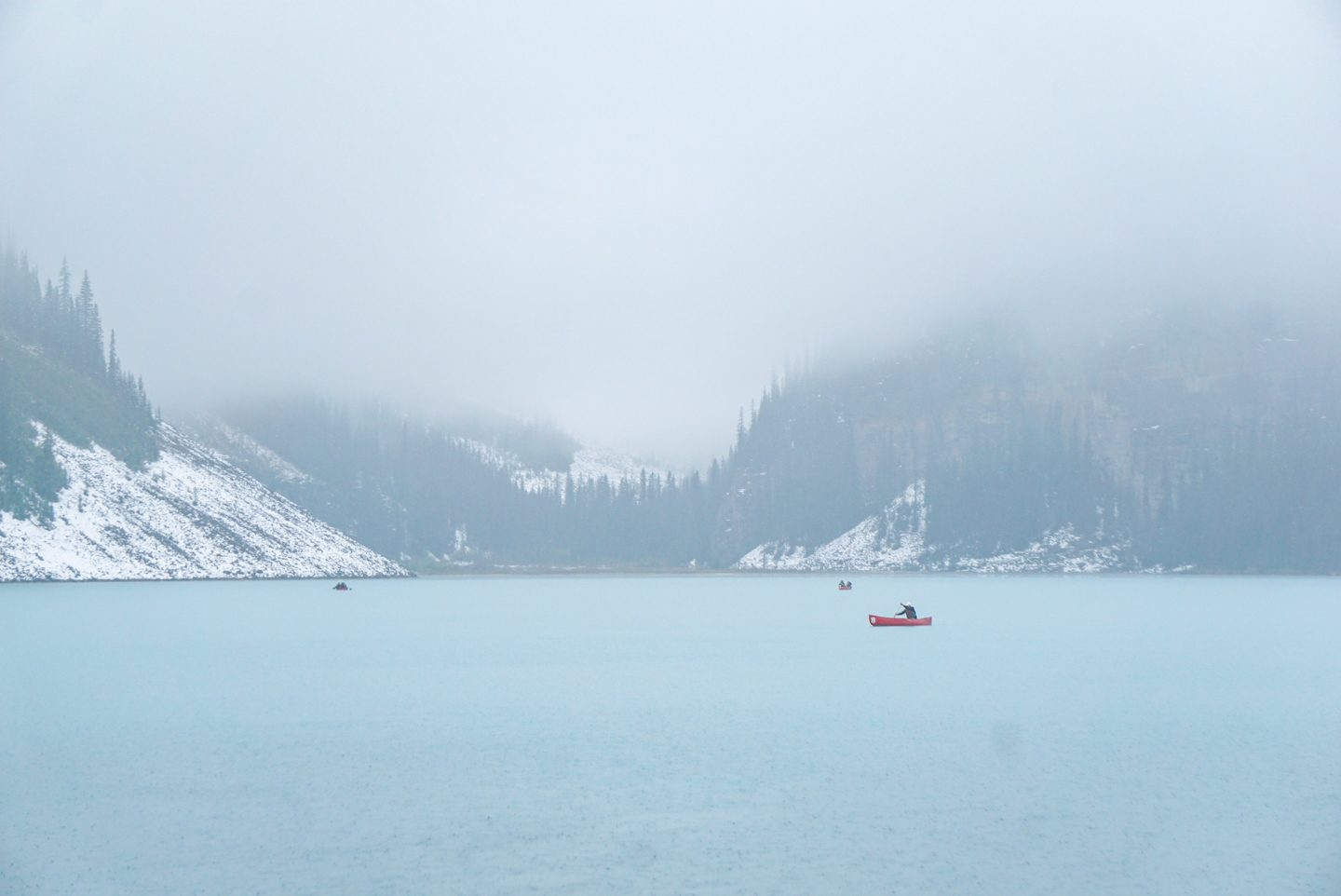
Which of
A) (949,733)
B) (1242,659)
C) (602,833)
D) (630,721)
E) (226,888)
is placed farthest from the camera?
(1242,659)

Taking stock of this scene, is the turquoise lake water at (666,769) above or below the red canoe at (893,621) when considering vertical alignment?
below

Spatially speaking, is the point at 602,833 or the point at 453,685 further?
the point at 453,685

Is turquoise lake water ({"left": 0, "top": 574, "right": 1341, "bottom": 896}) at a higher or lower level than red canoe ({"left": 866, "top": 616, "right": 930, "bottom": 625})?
lower

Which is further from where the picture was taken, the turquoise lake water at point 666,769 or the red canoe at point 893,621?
the red canoe at point 893,621

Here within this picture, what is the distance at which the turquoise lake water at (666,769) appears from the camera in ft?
103

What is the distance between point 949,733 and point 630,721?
50.4ft

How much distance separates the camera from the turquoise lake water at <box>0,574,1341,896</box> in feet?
103

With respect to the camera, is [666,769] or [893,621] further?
[893,621]

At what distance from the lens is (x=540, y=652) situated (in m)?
93.8

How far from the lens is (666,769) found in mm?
44719

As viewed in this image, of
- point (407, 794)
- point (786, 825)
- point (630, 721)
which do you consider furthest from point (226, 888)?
point (630, 721)

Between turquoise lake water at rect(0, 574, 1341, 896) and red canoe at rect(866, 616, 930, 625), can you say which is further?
red canoe at rect(866, 616, 930, 625)

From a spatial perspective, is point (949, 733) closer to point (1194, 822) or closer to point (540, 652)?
point (1194, 822)

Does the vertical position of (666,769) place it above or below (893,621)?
below
